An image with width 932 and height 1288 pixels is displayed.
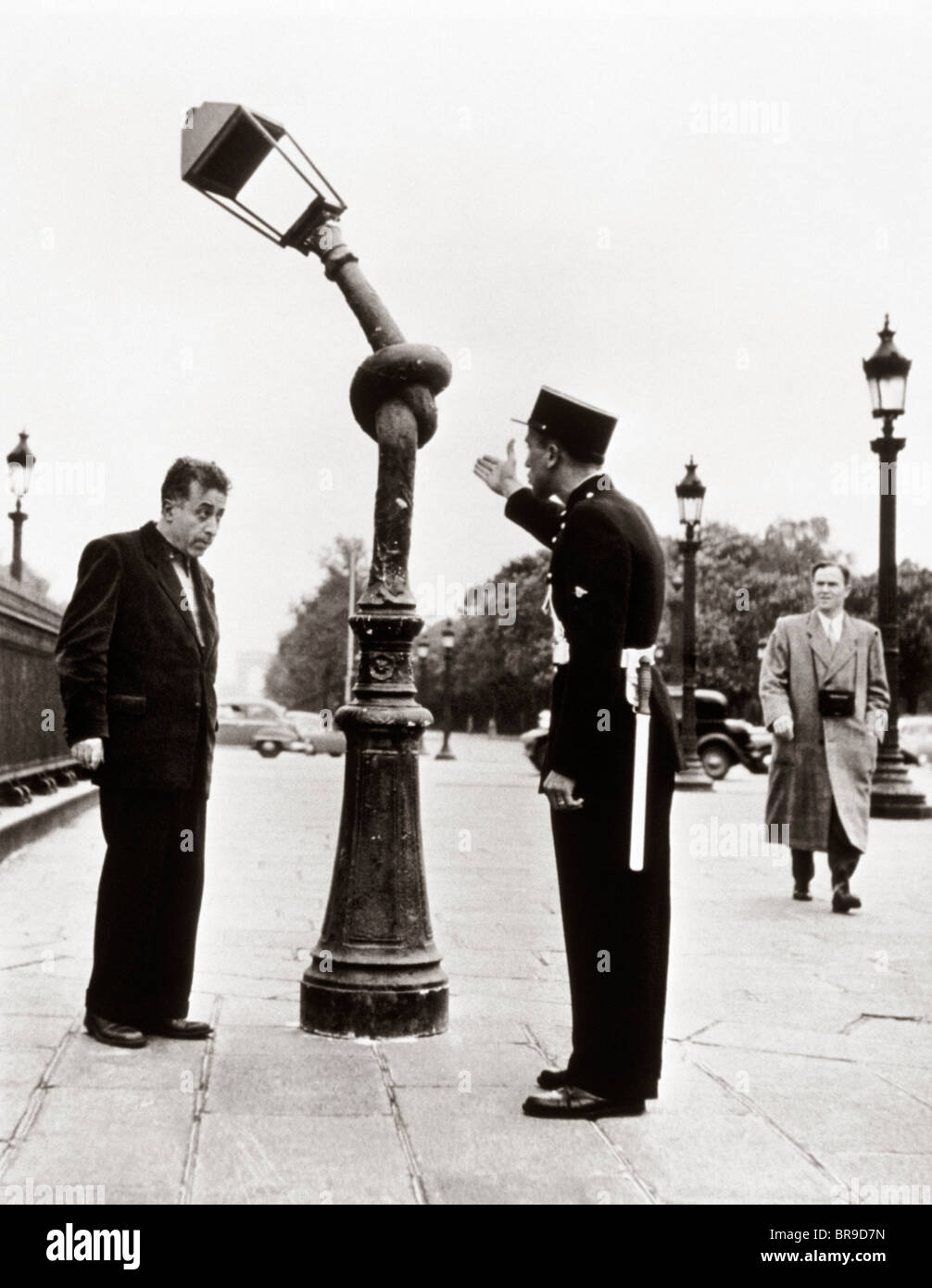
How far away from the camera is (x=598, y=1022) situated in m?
4.13

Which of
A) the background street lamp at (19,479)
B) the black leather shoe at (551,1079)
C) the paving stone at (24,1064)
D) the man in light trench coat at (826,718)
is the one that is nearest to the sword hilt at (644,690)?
the black leather shoe at (551,1079)

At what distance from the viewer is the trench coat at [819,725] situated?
28.2 feet

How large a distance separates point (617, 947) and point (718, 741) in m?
24.8

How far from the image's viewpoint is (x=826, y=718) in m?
8.74

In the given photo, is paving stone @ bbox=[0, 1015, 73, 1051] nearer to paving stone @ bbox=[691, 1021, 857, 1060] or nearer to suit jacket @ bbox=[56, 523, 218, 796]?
suit jacket @ bbox=[56, 523, 218, 796]

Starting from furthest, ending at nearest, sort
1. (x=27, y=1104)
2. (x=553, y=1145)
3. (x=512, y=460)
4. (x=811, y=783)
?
1. (x=811, y=783)
2. (x=512, y=460)
3. (x=27, y=1104)
4. (x=553, y=1145)

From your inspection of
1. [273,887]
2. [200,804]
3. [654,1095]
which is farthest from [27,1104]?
[273,887]

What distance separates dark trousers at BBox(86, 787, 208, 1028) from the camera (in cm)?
479

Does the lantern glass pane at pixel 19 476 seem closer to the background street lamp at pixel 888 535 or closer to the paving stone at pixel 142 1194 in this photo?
the background street lamp at pixel 888 535

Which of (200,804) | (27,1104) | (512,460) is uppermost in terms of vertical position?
(512,460)

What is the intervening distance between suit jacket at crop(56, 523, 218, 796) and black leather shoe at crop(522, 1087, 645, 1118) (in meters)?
1.54
